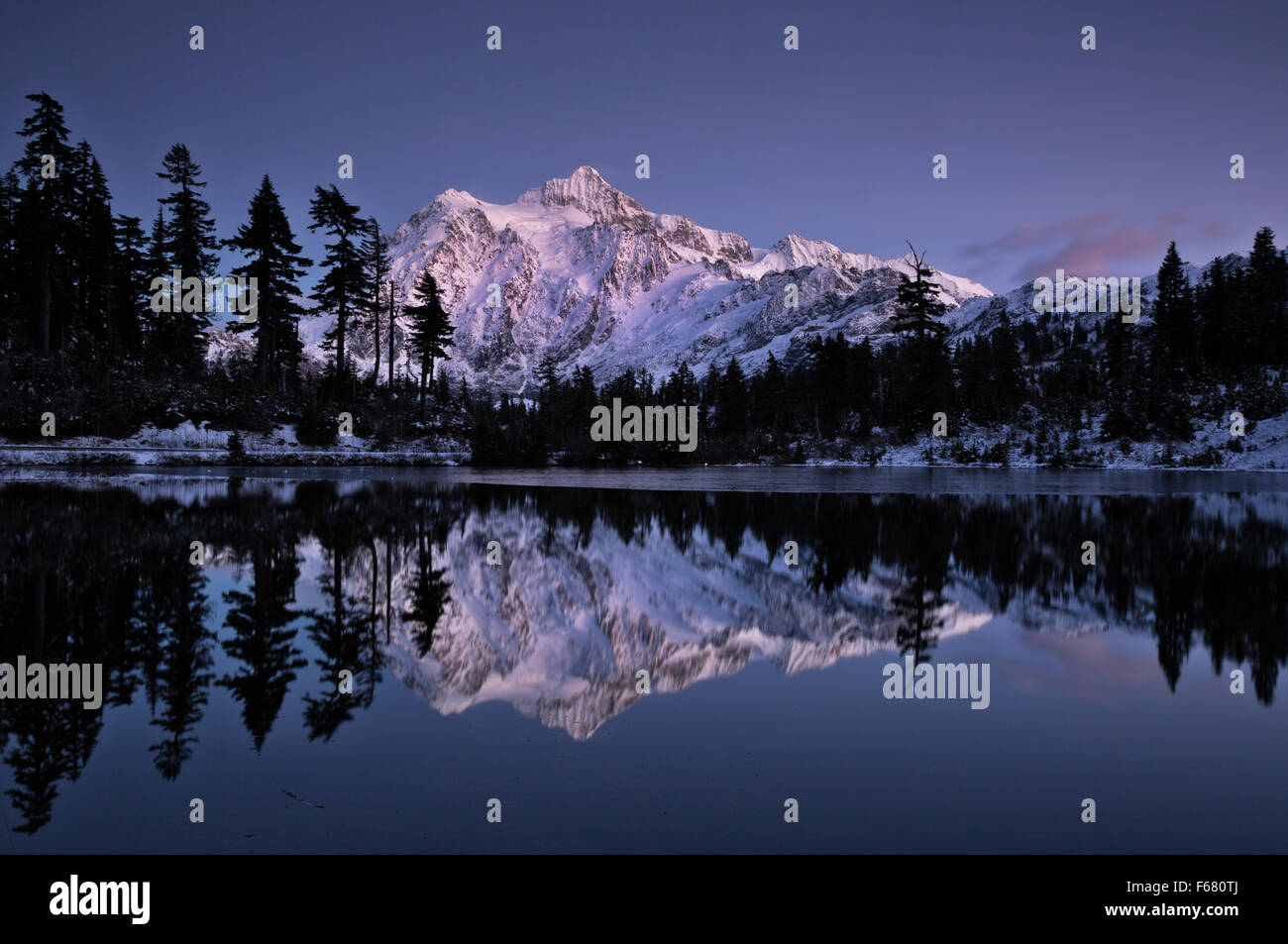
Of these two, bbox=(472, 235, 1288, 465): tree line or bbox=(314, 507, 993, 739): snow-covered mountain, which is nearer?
bbox=(314, 507, 993, 739): snow-covered mountain

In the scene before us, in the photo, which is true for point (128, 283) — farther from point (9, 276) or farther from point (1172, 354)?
point (1172, 354)

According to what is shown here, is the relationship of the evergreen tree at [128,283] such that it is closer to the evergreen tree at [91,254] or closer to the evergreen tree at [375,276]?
the evergreen tree at [91,254]

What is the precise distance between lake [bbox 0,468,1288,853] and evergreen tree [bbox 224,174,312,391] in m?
47.1

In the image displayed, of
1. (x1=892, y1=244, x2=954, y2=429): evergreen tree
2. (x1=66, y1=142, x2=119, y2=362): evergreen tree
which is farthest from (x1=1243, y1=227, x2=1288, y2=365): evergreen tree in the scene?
(x1=66, y1=142, x2=119, y2=362): evergreen tree

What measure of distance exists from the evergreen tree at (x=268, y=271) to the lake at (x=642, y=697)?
47118 millimetres

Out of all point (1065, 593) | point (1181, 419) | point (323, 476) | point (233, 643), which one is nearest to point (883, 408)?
point (1181, 419)

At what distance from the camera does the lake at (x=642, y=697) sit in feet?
16.7

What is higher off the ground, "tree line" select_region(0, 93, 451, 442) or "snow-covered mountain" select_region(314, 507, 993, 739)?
"tree line" select_region(0, 93, 451, 442)

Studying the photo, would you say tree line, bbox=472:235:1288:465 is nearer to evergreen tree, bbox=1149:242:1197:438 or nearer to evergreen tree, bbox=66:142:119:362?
evergreen tree, bbox=1149:242:1197:438

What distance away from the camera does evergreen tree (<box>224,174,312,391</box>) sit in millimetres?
58875

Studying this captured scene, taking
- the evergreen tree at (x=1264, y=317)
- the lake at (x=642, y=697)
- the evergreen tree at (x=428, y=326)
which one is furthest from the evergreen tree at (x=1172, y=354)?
the evergreen tree at (x=428, y=326)
